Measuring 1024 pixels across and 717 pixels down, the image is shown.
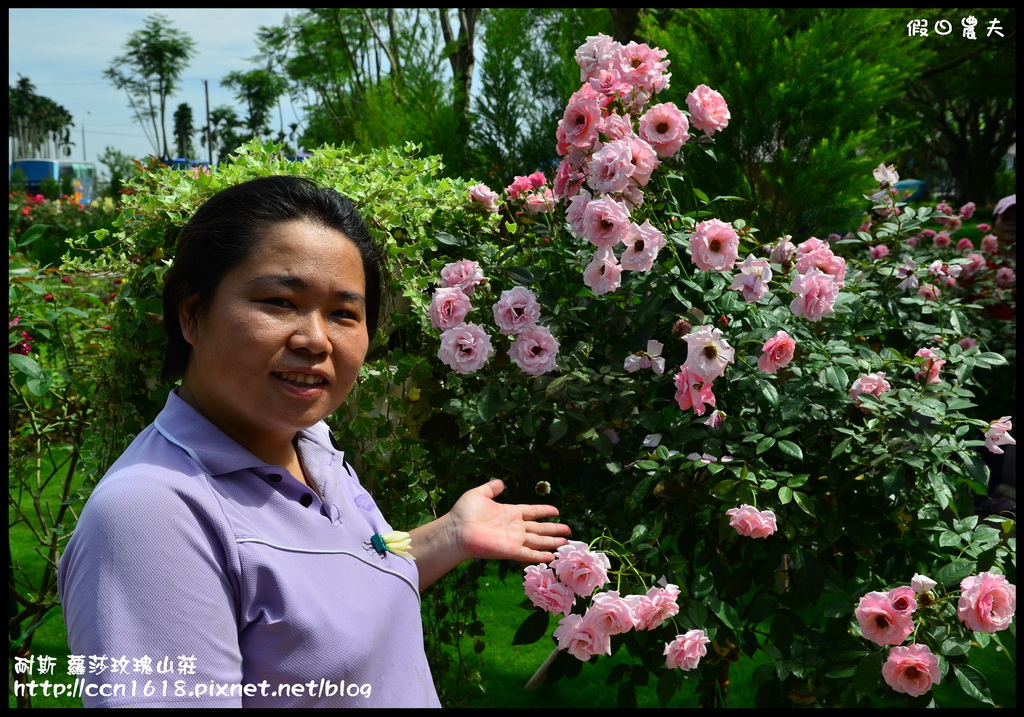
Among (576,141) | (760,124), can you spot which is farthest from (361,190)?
(760,124)

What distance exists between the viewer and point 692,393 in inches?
A: 80.6

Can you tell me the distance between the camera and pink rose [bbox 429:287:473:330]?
2.16 metres

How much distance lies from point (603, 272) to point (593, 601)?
0.78 m

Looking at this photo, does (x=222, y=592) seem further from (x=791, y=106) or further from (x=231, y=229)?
(x=791, y=106)

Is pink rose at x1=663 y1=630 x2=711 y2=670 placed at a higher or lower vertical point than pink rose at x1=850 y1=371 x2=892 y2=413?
lower

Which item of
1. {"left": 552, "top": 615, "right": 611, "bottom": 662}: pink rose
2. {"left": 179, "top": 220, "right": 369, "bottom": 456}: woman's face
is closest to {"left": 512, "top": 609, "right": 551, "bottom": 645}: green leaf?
{"left": 552, "top": 615, "right": 611, "bottom": 662}: pink rose

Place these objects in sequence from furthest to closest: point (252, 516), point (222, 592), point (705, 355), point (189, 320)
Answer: point (705, 355) → point (189, 320) → point (252, 516) → point (222, 592)

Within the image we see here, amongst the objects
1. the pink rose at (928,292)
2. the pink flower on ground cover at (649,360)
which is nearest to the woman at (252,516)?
the pink flower on ground cover at (649,360)

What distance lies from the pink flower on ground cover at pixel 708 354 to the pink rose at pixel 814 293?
29 cm

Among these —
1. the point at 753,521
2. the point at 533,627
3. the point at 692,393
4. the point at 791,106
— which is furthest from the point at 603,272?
the point at 791,106

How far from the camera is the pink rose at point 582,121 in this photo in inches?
86.7

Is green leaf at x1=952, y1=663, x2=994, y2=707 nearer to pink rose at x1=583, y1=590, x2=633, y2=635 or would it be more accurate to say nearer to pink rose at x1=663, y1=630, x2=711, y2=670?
pink rose at x1=663, y1=630, x2=711, y2=670

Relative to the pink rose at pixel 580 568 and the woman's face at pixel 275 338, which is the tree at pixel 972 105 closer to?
the pink rose at pixel 580 568

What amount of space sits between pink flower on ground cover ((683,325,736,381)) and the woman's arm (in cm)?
48
